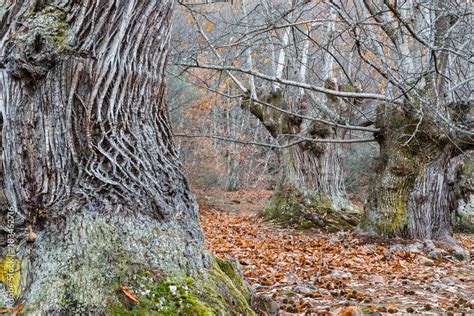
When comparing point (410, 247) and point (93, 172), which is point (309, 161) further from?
point (93, 172)

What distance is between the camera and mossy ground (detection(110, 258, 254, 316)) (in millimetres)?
2262

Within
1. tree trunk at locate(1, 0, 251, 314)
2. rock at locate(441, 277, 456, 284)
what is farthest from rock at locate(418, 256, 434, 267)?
tree trunk at locate(1, 0, 251, 314)

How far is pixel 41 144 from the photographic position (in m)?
2.63

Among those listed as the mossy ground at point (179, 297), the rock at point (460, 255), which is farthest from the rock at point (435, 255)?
the mossy ground at point (179, 297)

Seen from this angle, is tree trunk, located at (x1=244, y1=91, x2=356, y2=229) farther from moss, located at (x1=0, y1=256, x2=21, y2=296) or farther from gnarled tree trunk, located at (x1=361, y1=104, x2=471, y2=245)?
moss, located at (x1=0, y1=256, x2=21, y2=296)

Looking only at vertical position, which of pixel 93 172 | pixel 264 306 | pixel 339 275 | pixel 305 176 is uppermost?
pixel 93 172

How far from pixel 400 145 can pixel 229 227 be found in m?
4.30

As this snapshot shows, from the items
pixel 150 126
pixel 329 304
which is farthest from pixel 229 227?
pixel 150 126

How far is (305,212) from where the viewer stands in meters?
10.2

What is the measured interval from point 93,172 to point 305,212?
8070mm

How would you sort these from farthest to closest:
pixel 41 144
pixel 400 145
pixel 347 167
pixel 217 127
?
pixel 217 127 → pixel 347 167 → pixel 400 145 → pixel 41 144

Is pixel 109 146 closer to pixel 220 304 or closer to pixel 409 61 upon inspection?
pixel 220 304

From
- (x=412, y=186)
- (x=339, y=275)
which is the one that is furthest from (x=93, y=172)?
(x=412, y=186)

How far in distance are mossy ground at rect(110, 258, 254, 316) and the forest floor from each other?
92 centimetres
